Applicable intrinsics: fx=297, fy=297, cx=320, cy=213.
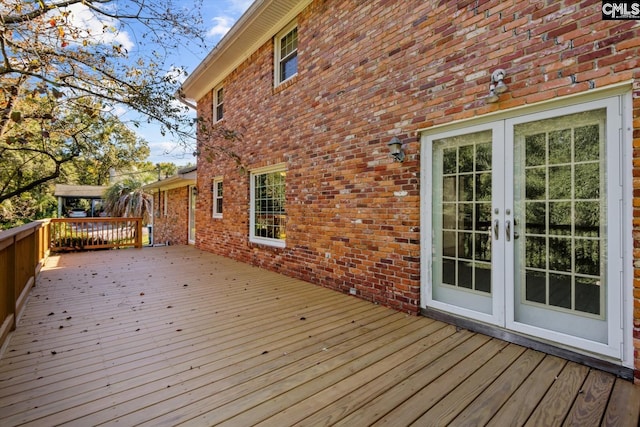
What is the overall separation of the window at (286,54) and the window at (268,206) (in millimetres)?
1951

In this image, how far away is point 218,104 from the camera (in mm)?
9094

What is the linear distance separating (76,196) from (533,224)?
1097 inches

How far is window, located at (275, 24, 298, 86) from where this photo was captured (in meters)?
6.00

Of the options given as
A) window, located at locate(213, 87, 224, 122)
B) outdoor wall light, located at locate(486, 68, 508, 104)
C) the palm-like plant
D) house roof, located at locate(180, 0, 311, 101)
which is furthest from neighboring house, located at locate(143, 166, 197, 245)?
outdoor wall light, located at locate(486, 68, 508, 104)

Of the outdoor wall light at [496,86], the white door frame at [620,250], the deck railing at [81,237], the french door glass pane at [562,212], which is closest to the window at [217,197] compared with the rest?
the deck railing at [81,237]

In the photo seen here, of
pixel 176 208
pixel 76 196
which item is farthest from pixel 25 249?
pixel 76 196

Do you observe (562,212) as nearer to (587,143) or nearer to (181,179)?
Answer: (587,143)

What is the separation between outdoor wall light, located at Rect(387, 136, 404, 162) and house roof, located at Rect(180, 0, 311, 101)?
10.8ft

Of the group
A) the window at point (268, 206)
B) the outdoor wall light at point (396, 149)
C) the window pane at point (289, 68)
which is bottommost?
the window at point (268, 206)

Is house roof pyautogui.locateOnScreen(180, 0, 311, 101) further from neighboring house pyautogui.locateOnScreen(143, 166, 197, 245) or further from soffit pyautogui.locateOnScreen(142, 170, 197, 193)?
neighboring house pyautogui.locateOnScreen(143, 166, 197, 245)

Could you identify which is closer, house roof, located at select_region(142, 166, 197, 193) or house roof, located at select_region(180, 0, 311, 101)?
house roof, located at select_region(180, 0, 311, 101)

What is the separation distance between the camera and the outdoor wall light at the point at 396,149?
144 inches

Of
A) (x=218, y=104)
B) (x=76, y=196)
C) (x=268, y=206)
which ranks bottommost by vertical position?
(x=268, y=206)

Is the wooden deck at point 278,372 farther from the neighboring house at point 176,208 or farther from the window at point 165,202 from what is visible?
the window at point 165,202
